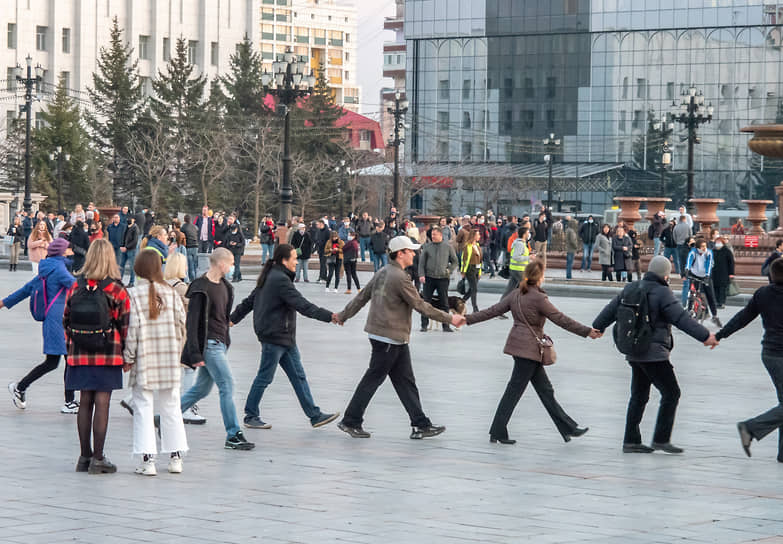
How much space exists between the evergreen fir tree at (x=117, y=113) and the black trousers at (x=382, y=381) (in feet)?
238

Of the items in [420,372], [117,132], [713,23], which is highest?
[713,23]

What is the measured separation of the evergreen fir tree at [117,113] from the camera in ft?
274

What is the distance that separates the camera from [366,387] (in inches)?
439

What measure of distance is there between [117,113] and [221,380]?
75525 mm

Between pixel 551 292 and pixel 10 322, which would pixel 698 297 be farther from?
pixel 10 322

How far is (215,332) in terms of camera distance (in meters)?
10.6

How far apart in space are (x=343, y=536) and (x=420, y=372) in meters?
8.48

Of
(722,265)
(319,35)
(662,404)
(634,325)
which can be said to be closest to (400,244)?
(634,325)

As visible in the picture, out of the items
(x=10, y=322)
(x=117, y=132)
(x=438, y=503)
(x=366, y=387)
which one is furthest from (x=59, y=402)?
(x=117, y=132)

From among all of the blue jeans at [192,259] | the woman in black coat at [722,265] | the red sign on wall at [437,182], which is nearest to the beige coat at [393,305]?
the woman in black coat at [722,265]

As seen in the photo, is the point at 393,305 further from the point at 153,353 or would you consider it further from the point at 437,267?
the point at 437,267

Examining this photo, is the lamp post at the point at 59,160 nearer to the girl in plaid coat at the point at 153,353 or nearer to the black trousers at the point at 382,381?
the black trousers at the point at 382,381

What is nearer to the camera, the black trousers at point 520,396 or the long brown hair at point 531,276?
the black trousers at point 520,396

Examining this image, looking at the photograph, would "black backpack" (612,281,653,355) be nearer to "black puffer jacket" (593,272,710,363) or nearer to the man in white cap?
"black puffer jacket" (593,272,710,363)
